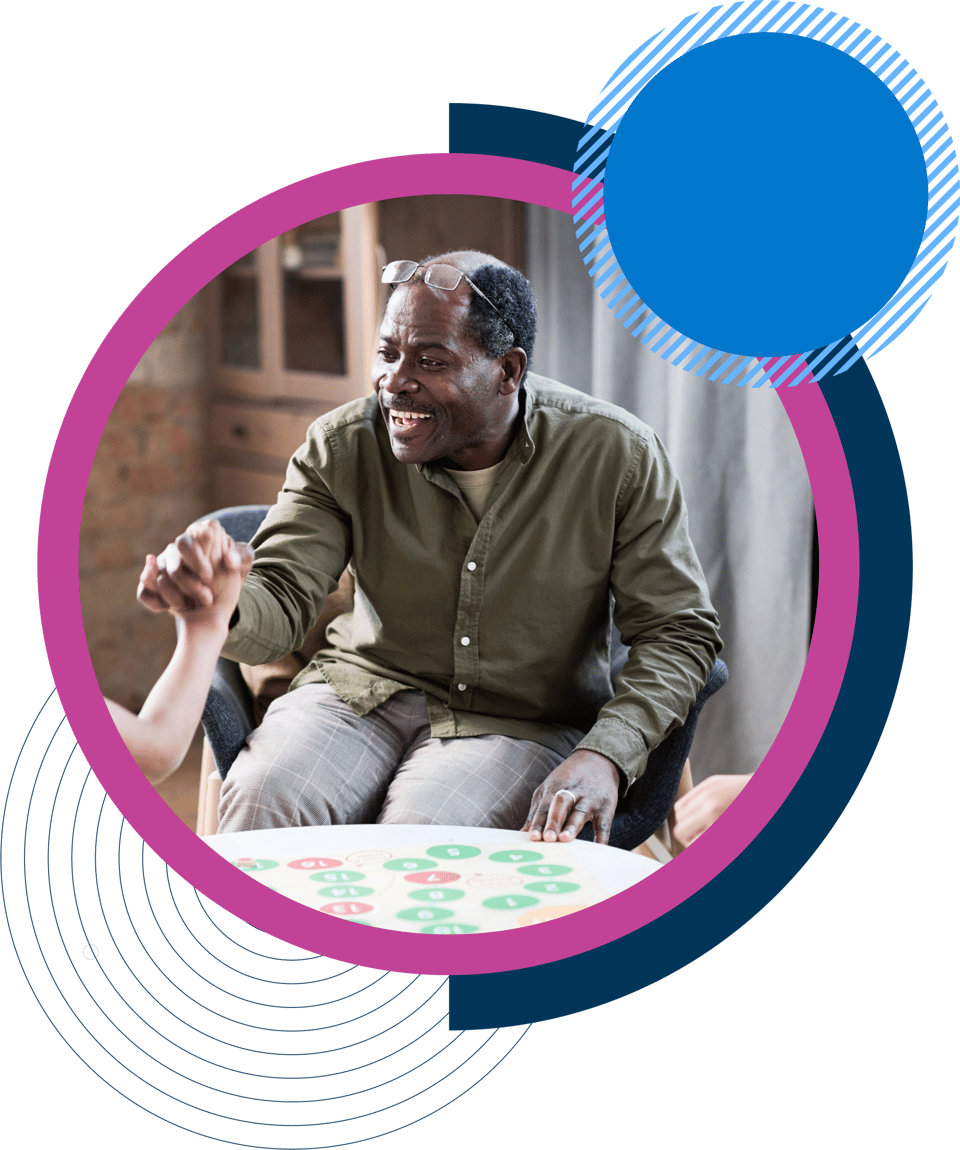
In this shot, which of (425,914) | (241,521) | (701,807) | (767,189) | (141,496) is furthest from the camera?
(141,496)

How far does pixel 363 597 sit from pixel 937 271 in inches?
37.7

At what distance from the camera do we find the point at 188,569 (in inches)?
52.0

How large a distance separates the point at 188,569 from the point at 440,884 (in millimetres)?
482

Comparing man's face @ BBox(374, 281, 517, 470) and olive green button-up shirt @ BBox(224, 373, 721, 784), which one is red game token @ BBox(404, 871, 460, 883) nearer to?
olive green button-up shirt @ BBox(224, 373, 721, 784)

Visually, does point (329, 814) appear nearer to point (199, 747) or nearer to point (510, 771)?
point (510, 771)

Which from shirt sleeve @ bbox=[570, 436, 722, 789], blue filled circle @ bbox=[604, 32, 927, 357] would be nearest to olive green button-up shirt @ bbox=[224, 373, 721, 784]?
shirt sleeve @ bbox=[570, 436, 722, 789]

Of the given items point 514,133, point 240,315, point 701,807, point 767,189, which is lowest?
point 701,807

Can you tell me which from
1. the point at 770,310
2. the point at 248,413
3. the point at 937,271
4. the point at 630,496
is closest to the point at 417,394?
the point at 630,496

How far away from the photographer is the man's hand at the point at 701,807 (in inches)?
81.3

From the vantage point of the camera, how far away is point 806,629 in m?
2.16

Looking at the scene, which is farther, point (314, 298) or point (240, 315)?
point (240, 315)

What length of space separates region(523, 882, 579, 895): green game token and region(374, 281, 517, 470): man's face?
2.06ft

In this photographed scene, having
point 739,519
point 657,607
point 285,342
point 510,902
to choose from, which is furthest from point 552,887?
point 285,342

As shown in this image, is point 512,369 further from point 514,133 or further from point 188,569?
point 188,569
